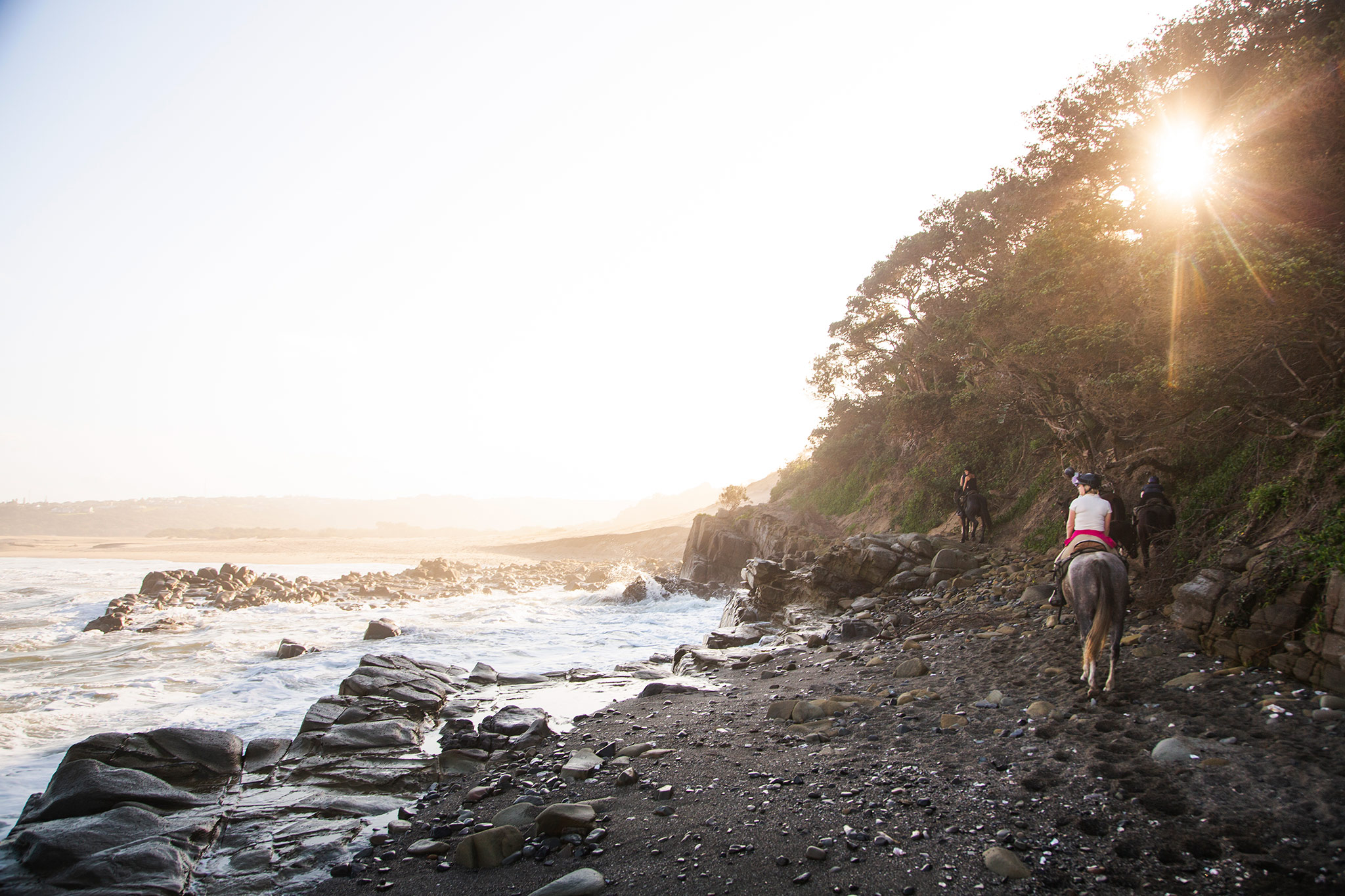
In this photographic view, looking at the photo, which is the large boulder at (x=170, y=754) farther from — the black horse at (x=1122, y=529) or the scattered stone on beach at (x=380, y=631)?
the black horse at (x=1122, y=529)

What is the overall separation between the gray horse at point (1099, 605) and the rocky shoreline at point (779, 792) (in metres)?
0.32

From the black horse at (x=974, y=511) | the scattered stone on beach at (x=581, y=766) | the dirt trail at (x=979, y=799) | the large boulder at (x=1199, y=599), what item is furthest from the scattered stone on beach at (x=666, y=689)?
the black horse at (x=974, y=511)

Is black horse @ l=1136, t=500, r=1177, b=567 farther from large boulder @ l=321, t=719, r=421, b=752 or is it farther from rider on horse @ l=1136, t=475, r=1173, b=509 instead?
large boulder @ l=321, t=719, r=421, b=752

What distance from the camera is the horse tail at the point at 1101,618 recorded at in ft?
21.9

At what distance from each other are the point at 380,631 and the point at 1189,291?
61.9 feet

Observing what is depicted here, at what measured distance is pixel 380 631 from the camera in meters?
16.1

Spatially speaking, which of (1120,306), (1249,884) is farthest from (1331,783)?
(1120,306)

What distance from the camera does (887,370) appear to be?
105 feet

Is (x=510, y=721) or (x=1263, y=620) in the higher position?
(x=1263, y=620)

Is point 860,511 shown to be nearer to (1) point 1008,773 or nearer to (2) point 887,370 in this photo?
(2) point 887,370

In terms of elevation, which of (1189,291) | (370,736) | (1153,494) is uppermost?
(1189,291)

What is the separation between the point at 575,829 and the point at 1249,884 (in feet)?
14.7

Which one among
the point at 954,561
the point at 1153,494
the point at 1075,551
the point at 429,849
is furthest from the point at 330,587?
the point at 1153,494

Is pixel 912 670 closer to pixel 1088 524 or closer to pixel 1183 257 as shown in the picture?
pixel 1088 524
